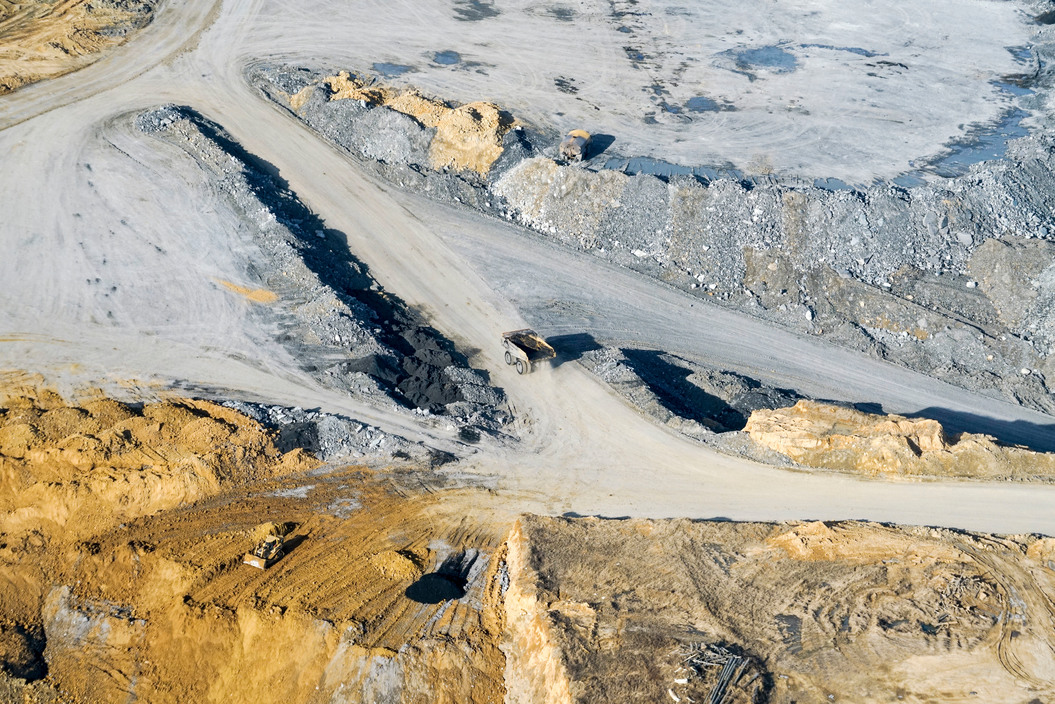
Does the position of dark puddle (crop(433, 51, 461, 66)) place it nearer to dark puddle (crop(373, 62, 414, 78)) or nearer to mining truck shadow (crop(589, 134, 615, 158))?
dark puddle (crop(373, 62, 414, 78))

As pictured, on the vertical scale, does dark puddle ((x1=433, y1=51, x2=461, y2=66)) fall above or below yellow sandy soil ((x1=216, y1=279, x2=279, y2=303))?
above

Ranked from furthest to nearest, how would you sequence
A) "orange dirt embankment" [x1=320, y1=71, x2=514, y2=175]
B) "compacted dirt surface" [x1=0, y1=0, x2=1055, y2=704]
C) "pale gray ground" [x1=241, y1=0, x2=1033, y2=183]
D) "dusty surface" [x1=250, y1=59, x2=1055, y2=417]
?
"pale gray ground" [x1=241, y1=0, x2=1033, y2=183]
"orange dirt embankment" [x1=320, y1=71, x2=514, y2=175]
"dusty surface" [x1=250, y1=59, x2=1055, y2=417]
"compacted dirt surface" [x1=0, y1=0, x2=1055, y2=704]

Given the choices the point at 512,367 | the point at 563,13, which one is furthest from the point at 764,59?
the point at 512,367

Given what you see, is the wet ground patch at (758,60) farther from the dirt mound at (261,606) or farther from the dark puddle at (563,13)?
the dirt mound at (261,606)

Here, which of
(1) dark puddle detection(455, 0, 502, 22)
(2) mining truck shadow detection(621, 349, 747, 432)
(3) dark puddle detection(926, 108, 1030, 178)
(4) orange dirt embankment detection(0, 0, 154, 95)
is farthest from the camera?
(1) dark puddle detection(455, 0, 502, 22)

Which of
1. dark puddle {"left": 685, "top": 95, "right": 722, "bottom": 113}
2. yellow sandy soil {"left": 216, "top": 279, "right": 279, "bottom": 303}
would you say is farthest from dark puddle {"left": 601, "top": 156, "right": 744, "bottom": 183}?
yellow sandy soil {"left": 216, "top": 279, "right": 279, "bottom": 303}

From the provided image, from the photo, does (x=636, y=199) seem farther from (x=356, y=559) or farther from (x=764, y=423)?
(x=356, y=559)

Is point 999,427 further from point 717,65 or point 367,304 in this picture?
point 717,65

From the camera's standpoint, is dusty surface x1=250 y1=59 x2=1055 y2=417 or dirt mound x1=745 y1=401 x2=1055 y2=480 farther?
dusty surface x1=250 y1=59 x2=1055 y2=417
